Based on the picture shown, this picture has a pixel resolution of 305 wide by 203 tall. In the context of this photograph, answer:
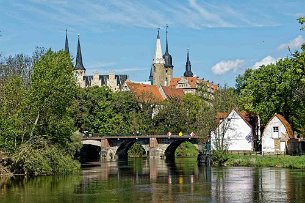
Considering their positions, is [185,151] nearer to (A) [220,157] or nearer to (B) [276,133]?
(B) [276,133]

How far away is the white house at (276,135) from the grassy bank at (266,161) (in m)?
7.78

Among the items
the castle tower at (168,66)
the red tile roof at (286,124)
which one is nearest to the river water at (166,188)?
the red tile roof at (286,124)

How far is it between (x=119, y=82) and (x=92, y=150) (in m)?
67.0

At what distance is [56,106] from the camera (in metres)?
56.0

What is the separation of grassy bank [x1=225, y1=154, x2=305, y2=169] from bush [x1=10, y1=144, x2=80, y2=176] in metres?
18.6

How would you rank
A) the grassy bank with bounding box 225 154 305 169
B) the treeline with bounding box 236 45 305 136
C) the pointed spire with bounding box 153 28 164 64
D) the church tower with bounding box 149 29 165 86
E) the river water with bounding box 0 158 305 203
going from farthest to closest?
1. the church tower with bounding box 149 29 165 86
2. the pointed spire with bounding box 153 28 164 64
3. the treeline with bounding box 236 45 305 136
4. the grassy bank with bounding box 225 154 305 169
5. the river water with bounding box 0 158 305 203

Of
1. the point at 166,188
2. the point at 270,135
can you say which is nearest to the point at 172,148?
the point at 270,135

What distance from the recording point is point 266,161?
62594 millimetres

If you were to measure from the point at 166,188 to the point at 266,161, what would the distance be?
2250cm

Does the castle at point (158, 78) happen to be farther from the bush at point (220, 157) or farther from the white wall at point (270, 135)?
the bush at point (220, 157)

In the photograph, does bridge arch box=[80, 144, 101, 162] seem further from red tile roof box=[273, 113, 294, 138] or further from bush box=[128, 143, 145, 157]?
red tile roof box=[273, 113, 294, 138]

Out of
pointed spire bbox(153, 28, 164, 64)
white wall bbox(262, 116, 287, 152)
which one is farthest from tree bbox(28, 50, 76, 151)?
pointed spire bbox(153, 28, 164, 64)

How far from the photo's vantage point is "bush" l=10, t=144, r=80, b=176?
5281cm

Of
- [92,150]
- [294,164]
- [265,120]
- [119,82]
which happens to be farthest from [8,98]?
[119,82]
